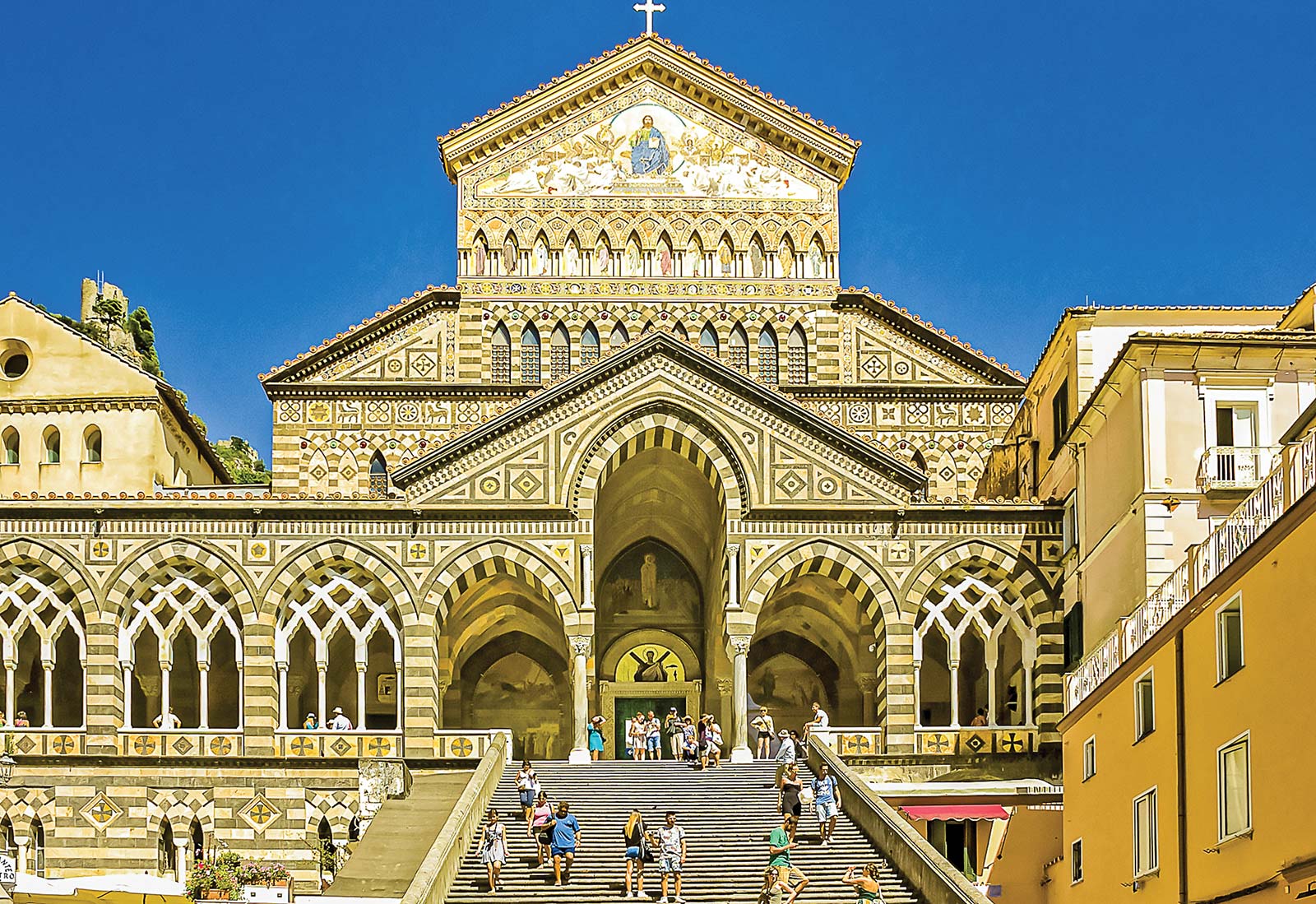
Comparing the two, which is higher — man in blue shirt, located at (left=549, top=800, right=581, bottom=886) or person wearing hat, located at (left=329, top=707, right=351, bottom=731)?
person wearing hat, located at (left=329, top=707, right=351, bottom=731)

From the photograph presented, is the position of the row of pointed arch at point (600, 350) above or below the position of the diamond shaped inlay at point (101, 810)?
above

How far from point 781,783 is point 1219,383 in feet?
38.4

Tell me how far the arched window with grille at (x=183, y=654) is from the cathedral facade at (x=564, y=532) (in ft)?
0.29

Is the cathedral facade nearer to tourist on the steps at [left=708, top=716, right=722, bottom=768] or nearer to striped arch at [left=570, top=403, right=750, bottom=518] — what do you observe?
striped arch at [left=570, top=403, right=750, bottom=518]

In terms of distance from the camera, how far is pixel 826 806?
130 ft

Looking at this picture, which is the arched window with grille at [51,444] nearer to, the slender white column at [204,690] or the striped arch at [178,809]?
the slender white column at [204,690]

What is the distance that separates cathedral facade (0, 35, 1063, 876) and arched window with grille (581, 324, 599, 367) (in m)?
0.13

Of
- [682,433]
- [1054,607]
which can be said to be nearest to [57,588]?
[682,433]

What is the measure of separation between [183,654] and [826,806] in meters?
19.2

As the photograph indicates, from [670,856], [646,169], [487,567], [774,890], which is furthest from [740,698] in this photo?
[646,169]

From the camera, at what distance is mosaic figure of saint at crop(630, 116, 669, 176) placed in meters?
59.9

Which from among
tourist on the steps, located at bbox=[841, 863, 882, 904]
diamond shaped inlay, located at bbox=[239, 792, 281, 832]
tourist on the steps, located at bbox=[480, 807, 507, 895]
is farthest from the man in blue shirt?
diamond shaped inlay, located at bbox=[239, 792, 281, 832]

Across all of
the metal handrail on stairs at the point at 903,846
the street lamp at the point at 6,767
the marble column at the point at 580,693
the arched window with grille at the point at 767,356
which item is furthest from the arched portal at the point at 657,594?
the street lamp at the point at 6,767

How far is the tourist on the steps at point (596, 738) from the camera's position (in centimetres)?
4794
